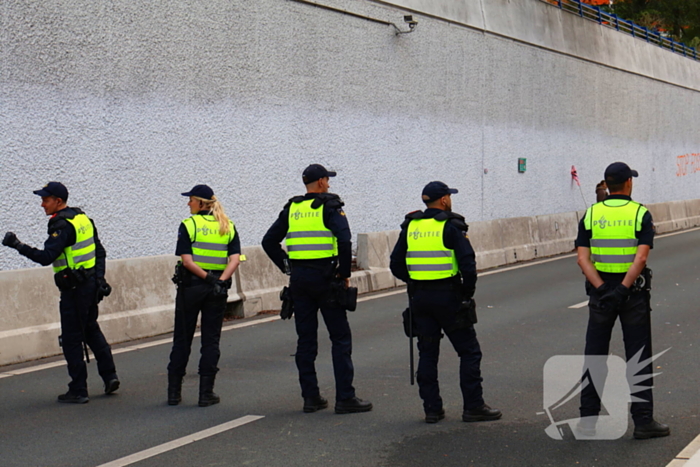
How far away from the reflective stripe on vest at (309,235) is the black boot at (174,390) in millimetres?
1491

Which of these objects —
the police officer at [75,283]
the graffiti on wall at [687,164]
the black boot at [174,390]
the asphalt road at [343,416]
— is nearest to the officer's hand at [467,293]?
the asphalt road at [343,416]

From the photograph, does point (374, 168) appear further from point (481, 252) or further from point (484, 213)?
point (484, 213)

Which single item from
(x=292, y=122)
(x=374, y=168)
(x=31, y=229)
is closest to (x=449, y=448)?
(x=31, y=229)

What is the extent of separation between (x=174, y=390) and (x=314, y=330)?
1.35 m

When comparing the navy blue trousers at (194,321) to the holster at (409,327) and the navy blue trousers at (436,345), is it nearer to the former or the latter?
the holster at (409,327)

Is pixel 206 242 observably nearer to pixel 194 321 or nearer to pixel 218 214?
pixel 218 214

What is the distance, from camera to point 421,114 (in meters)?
20.2

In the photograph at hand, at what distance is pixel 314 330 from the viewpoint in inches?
289

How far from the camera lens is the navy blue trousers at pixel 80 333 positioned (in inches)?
306

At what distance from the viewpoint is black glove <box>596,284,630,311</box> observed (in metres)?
6.20

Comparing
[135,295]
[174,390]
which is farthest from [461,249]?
[135,295]

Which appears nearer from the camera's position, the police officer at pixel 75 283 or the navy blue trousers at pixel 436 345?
the navy blue trousers at pixel 436 345

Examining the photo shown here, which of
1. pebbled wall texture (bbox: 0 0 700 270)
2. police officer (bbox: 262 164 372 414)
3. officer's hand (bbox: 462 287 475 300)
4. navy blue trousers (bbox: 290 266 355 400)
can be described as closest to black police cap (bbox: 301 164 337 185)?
police officer (bbox: 262 164 372 414)

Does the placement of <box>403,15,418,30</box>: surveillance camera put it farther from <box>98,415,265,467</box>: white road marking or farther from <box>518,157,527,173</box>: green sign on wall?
<box>98,415,265,467</box>: white road marking
